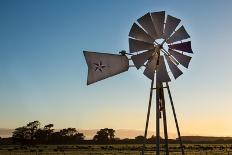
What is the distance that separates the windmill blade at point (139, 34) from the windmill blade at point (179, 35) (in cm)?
83

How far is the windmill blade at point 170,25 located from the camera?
17.6m

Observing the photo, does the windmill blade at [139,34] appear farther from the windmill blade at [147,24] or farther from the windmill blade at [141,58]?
the windmill blade at [141,58]

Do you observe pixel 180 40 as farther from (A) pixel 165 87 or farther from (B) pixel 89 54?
(B) pixel 89 54

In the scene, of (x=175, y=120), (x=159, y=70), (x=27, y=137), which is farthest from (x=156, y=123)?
(x=27, y=137)

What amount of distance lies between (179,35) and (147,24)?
4.95 feet

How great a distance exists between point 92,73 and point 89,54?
83 centimetres

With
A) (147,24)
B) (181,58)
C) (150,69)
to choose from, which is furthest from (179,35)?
(150,69)

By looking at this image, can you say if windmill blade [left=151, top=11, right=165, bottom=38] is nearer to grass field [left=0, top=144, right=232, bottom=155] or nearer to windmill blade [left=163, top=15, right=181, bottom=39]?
windmill blade [left=163, top=15, right=181, bottom=39]

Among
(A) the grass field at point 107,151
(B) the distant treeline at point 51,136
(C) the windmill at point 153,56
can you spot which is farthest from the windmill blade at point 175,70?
(B) the distant treeline at point 51,136

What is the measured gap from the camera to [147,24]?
57.7 ft

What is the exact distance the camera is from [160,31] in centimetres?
1789

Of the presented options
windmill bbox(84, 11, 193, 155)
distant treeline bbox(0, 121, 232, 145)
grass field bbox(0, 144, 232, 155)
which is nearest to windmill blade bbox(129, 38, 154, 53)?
windmill bbox(84, 11, 193, 155)

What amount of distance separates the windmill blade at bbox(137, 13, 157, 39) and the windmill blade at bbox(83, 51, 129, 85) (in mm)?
1553

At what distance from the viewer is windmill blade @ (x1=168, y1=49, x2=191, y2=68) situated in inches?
Result: 704
